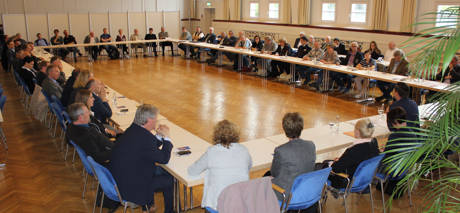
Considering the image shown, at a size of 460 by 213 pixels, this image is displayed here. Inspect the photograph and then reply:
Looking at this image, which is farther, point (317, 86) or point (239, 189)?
point (317, 86)

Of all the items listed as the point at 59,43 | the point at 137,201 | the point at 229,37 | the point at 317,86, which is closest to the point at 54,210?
the point at 137,201

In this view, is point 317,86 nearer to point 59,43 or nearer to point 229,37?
point 229,37

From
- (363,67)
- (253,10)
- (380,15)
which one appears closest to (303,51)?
(363,67)

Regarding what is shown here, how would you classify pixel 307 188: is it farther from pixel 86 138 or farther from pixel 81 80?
pixel 81 80

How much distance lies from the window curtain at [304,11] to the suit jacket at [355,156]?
11.2m

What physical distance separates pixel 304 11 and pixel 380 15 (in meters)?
3.13

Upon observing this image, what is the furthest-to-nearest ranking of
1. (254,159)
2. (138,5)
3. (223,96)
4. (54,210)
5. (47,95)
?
(138,5) < (223,96) < (47,95) < (54,210) < (254,159)

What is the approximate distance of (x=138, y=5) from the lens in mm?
18484

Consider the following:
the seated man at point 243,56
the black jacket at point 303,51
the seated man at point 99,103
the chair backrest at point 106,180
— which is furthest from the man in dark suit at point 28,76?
the black jacket at point 303,51

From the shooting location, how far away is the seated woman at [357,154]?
3742 mm

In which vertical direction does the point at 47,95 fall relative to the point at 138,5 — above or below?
below

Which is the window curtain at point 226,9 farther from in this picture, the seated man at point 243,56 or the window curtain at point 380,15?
the window curtain at point 380,15

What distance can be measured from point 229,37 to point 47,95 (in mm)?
8779

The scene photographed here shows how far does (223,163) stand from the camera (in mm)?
3195
